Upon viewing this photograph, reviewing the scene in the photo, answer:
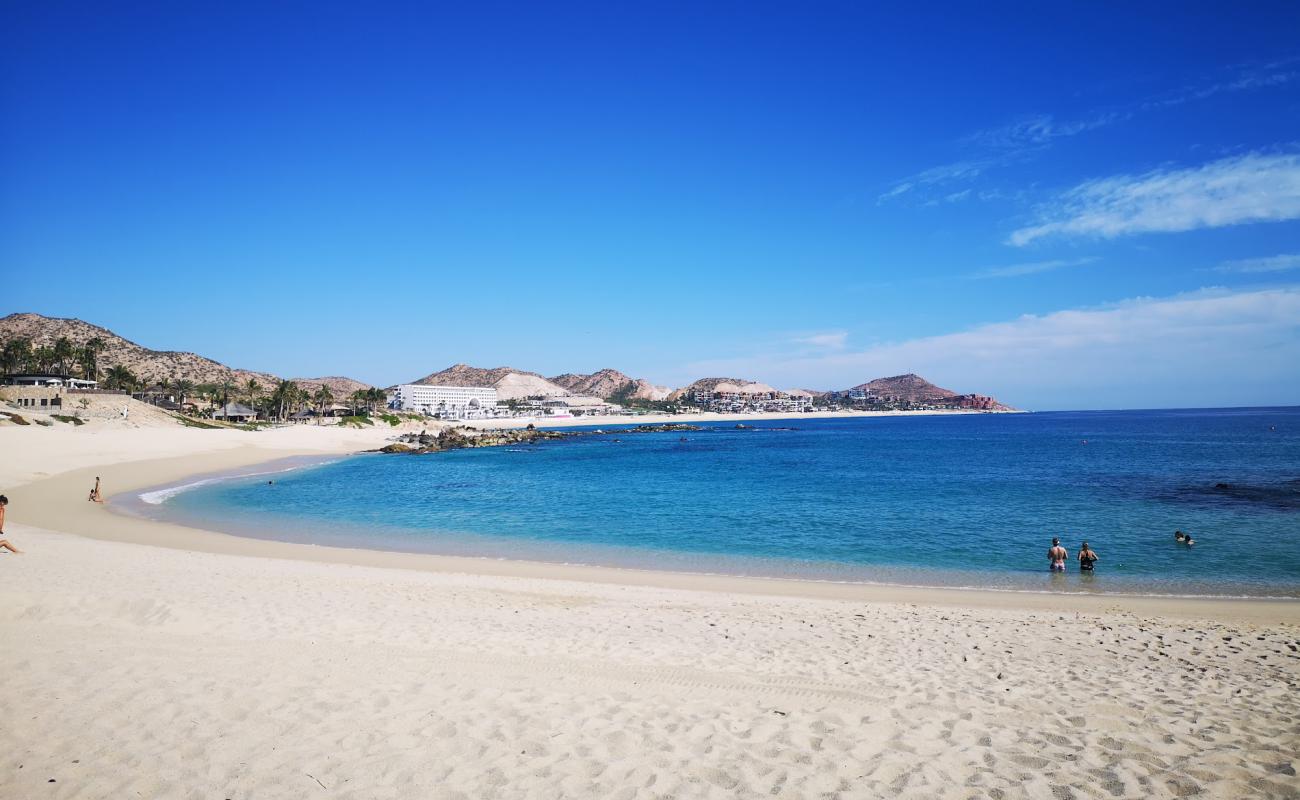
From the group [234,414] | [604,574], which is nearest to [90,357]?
[234,414]

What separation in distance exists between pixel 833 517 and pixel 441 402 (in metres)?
160

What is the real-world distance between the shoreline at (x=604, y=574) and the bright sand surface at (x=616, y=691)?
0.69ft

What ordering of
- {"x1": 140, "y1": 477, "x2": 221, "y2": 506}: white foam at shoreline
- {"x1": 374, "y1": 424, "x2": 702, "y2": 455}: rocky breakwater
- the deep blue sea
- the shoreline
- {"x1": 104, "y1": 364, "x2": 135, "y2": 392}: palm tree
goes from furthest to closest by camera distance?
{"x1": 104, "y1": 364, "x2": 135, "y2": 392}: palm tree
{"x1": 374, "y1": 424, "x2": 702, "y2": 455}: rocky breakwater
{"x1": 140, "y1": 477, "x2": 221, "y2": 506}: white foam at shoreline
the deep blue sea
the shoreline

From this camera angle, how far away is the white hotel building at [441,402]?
16462 centimetres

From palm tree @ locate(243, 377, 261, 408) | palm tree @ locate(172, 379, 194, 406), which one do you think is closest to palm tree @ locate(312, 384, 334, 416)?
palm tree @ locate(243, 377, 261, 408)

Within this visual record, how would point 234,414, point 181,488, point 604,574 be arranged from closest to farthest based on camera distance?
point 604,574 → point 181,488 → point 234,414

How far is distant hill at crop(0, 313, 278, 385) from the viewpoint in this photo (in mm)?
108000

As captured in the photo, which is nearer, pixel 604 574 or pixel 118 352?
pixel 604 574

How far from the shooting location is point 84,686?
21.2 ft

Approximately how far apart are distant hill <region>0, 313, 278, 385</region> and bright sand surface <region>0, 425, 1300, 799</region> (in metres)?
119

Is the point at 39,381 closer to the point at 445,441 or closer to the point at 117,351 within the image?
the point at 445,441

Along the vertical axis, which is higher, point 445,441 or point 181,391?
point 181,391

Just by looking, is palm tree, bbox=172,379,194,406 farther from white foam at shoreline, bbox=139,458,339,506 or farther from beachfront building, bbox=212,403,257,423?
white foam at shoreline, bbox=139,458,339,506

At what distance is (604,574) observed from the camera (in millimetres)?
15312
